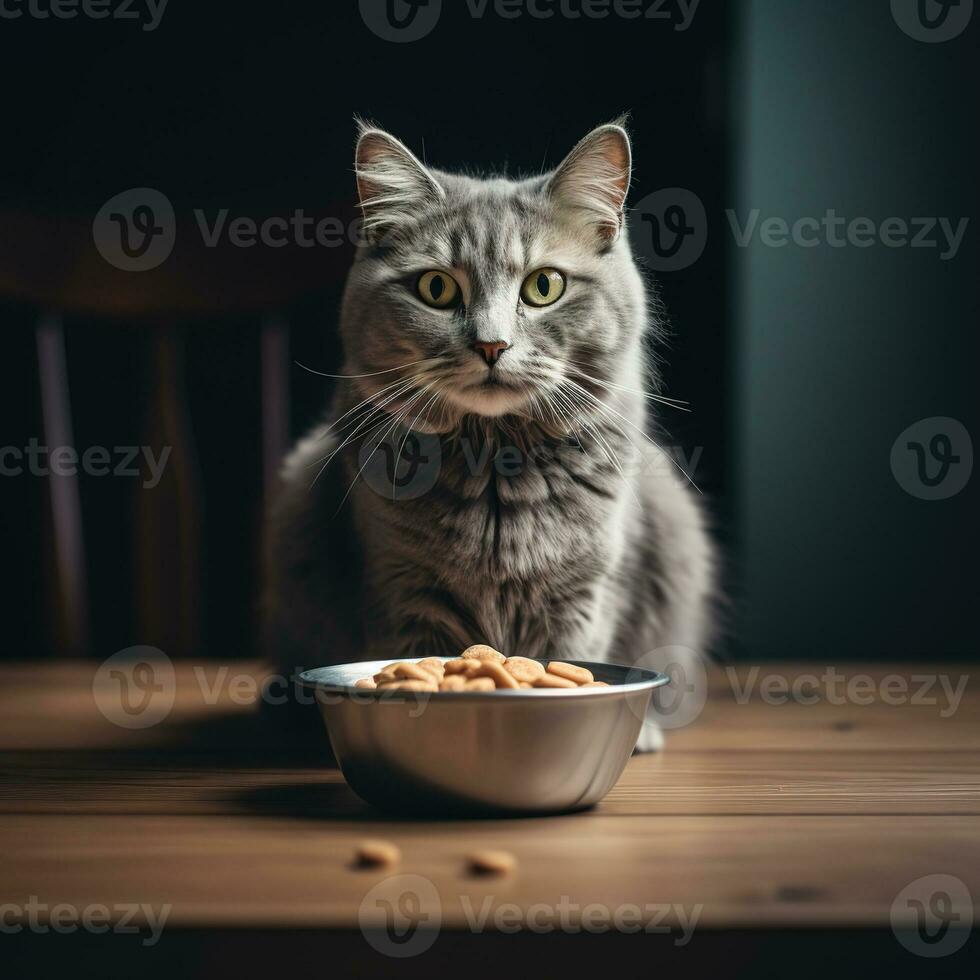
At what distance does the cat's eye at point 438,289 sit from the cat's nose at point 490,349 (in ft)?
0.34

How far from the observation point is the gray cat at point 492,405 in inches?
44.0

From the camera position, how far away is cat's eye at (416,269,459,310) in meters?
1.14

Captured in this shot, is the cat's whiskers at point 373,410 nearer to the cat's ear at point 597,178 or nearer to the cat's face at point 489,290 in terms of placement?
the cat's face at point 489,290

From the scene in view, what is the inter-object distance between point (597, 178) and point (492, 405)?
303 millimetres

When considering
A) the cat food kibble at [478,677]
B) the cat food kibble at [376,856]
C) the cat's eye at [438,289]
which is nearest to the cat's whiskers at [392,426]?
the cat's eye at [438,289]

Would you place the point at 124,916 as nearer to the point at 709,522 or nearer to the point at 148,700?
the point at 148,700

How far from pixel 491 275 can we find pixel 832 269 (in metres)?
1.24

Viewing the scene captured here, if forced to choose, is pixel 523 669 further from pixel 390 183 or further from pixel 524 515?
pixel 390 183

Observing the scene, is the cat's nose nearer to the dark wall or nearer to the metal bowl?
the metal bowl

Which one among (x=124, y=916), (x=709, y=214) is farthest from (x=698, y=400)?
(x=124, y=916)

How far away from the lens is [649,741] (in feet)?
3.70

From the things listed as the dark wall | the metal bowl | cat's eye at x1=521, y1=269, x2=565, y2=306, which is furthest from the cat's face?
the dark wall

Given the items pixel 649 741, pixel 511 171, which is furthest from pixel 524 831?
pixel 511 171

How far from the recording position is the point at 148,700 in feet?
4.51
